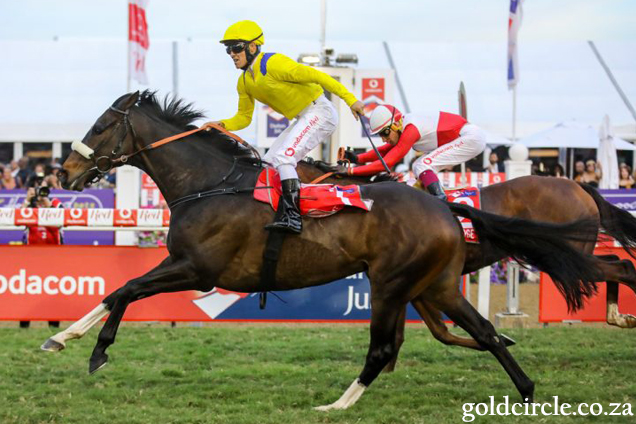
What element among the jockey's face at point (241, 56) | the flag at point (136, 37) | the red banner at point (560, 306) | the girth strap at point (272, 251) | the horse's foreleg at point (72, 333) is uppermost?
the flag at point (136, 37)

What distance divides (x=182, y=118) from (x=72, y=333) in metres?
1.60

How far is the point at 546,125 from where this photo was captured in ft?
63.4

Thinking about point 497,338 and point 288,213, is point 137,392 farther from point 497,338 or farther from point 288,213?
point 497,338

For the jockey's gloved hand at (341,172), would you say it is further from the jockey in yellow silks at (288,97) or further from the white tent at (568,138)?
the white tent at (568,138)

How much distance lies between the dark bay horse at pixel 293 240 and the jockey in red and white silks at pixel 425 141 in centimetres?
77

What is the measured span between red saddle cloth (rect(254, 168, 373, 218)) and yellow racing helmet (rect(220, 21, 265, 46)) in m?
0.94

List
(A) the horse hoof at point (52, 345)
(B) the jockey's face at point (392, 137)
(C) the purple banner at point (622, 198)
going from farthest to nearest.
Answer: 1. (C) the purple banner at point (622, 198)
2. (B) the jockey's face at point (392, 137)
3. (A) the horse hoof at point (52, 345)

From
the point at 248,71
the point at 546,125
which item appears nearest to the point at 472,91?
the point at 546,125

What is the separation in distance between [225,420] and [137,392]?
1094 mm

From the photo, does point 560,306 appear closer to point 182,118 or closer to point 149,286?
point 182,118

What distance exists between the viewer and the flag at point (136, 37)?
48.2 feet

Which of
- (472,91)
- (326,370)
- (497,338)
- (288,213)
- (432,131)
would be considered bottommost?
(326,370)

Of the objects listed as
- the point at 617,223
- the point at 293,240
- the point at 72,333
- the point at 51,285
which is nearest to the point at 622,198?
the point at 617,223

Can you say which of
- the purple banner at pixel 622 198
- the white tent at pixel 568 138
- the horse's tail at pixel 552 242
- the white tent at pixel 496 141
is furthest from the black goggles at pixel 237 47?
the white tent at pixel 568 138
